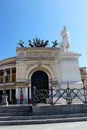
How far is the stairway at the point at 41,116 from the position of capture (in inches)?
318

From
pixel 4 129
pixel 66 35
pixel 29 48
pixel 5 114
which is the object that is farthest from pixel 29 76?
pixel 4 129

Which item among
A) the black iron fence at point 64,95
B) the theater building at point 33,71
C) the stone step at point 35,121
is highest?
the theater building at point 33,71

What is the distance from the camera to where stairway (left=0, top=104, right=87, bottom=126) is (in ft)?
26.5

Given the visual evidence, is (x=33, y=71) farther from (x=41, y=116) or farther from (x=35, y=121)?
(x=35, y=121)

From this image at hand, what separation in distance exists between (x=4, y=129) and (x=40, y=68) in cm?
3092

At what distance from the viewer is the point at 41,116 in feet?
28.5

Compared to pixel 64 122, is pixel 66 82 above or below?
above

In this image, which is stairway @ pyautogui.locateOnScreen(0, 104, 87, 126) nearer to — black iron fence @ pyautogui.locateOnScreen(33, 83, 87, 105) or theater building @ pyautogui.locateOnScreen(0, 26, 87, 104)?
black iron fence @ pyautogui.locateOnScreen(33, 83, 87, 105)

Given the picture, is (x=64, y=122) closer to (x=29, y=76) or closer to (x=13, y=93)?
(x=29, y=76)

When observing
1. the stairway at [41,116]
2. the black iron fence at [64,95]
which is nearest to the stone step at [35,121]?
the stairway at [41,116]

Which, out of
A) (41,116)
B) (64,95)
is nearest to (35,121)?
(41,116)

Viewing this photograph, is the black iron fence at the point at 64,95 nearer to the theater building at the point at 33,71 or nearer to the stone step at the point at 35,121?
the stone step at the point at 35,121

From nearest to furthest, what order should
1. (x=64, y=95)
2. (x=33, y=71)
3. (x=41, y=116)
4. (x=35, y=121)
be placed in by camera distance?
(x=35, y=121) < (x=41, y=116) < (x=64, y=95) < (x=33, y=71)

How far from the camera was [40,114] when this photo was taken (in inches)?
367
